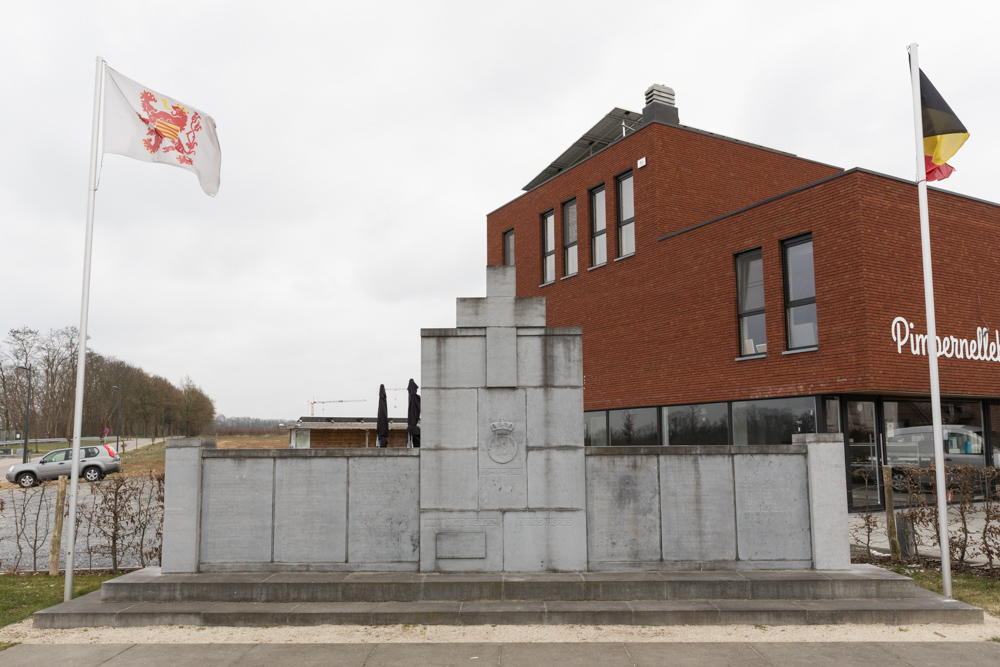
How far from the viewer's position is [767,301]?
17.4 metres

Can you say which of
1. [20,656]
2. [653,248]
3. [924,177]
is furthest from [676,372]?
[20,656]

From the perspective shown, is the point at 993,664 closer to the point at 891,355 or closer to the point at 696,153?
the point at 891,355

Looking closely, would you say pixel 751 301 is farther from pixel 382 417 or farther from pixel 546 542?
pixel 546 542

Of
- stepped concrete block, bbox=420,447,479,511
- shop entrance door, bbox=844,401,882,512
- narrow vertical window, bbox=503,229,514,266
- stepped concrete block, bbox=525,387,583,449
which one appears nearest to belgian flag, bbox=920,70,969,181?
stepped concrete block, bbox=525,387,583,449

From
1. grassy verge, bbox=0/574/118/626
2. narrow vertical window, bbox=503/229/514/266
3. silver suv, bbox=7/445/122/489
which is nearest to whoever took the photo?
grassy verge, bbox=0/574/118/626

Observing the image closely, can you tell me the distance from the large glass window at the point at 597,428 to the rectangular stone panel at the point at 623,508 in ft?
44.8

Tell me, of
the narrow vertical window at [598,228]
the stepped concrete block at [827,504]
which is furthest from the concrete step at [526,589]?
the narrow vertical window at [598,228]

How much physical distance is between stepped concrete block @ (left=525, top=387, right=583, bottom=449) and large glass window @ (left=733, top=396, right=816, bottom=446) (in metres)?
9.37

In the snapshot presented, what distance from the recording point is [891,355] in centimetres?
1559

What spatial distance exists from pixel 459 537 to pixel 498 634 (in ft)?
5.46

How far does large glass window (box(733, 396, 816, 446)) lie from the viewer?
54.0 feet

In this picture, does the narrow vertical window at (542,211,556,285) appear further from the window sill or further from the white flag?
the white flag

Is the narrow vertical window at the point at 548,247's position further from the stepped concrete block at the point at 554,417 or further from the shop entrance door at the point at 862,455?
the stepped concrete block at the point at 554,417

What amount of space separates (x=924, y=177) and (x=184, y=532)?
32.6 ft
